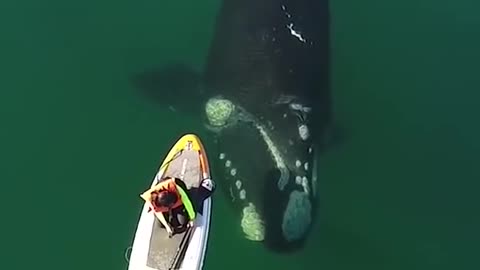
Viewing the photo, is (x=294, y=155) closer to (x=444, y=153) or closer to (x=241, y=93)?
(x=241, y=93)

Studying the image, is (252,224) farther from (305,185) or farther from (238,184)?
(305,185)

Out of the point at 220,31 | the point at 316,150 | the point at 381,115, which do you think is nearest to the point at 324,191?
the point at 316,150

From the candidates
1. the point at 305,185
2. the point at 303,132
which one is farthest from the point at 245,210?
the point at 303,132

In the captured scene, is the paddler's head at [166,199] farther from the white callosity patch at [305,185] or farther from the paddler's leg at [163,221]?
the white callosity patch at [305,185]

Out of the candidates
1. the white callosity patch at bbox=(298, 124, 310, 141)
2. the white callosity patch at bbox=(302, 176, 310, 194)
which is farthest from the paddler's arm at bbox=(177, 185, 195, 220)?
the white callosity patch at bbox=(298, 124, 310, 141)

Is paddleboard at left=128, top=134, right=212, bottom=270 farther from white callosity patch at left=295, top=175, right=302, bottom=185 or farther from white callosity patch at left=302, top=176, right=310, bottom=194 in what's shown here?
white callosity patch at left=302, top=176, right=310, bottom=194
